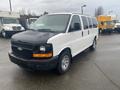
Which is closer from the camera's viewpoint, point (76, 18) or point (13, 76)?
point (13, 76)

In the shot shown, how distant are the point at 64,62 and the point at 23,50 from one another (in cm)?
149

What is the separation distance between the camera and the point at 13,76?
4.77 m

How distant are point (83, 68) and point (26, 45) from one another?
2.43 meters

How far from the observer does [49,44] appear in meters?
4.16

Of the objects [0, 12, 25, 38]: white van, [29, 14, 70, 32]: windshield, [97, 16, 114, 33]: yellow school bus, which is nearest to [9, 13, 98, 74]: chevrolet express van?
[29, 14, 70, 32]: windshield

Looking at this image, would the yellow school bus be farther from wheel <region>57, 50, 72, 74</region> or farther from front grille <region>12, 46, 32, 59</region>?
front grille <region>12, 46, 32, 59</region>

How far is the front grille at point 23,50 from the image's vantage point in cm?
430

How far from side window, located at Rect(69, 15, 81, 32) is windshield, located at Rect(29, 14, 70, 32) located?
23 cm

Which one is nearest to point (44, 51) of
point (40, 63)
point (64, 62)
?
point (40, 63)

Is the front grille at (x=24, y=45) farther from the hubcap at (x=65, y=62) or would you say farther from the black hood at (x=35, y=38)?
the hubcap at (x=65, y=62)

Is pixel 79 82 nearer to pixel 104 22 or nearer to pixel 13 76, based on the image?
pixel 13 76

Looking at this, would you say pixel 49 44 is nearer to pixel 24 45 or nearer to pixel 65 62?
pixel 24 45

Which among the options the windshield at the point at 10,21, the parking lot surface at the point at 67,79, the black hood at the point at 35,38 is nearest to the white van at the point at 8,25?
the windshield at the point at 10,21

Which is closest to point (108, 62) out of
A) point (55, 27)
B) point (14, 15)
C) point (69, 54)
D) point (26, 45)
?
point (69, 54)
